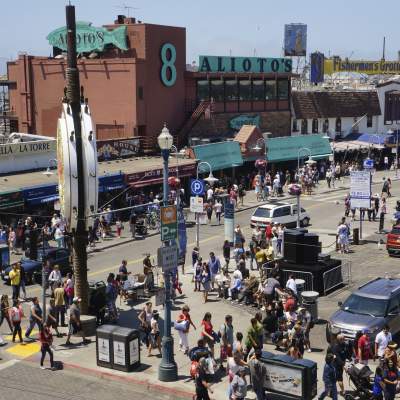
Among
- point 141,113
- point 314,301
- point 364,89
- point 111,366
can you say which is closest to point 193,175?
point 141,113

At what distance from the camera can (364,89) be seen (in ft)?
248

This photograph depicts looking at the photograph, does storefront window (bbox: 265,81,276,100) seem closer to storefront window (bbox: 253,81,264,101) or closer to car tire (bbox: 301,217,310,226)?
storefront window (bbox: 253,81,264,101)

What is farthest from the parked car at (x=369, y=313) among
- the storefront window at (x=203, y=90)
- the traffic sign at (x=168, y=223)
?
the storefront window at (x=203, y=90)

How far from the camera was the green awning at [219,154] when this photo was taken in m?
48.4

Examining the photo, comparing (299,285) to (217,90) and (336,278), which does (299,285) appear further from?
(217,90)

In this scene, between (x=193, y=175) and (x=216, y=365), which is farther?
(x=193, y=175)

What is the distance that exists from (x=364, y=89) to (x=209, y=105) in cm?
2803

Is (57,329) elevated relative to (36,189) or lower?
lower

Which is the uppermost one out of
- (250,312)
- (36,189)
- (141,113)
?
(141,113)

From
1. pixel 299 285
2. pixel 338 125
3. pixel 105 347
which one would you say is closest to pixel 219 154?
pixel 338 125

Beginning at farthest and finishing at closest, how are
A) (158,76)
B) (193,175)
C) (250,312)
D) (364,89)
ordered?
1. (364,89)
2. (158,76)
3. (193,175)
4. (250,312)

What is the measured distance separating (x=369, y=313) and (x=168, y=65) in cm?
3346

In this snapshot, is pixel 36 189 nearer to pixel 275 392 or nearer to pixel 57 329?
pixel 57 329

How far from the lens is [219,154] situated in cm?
5019
